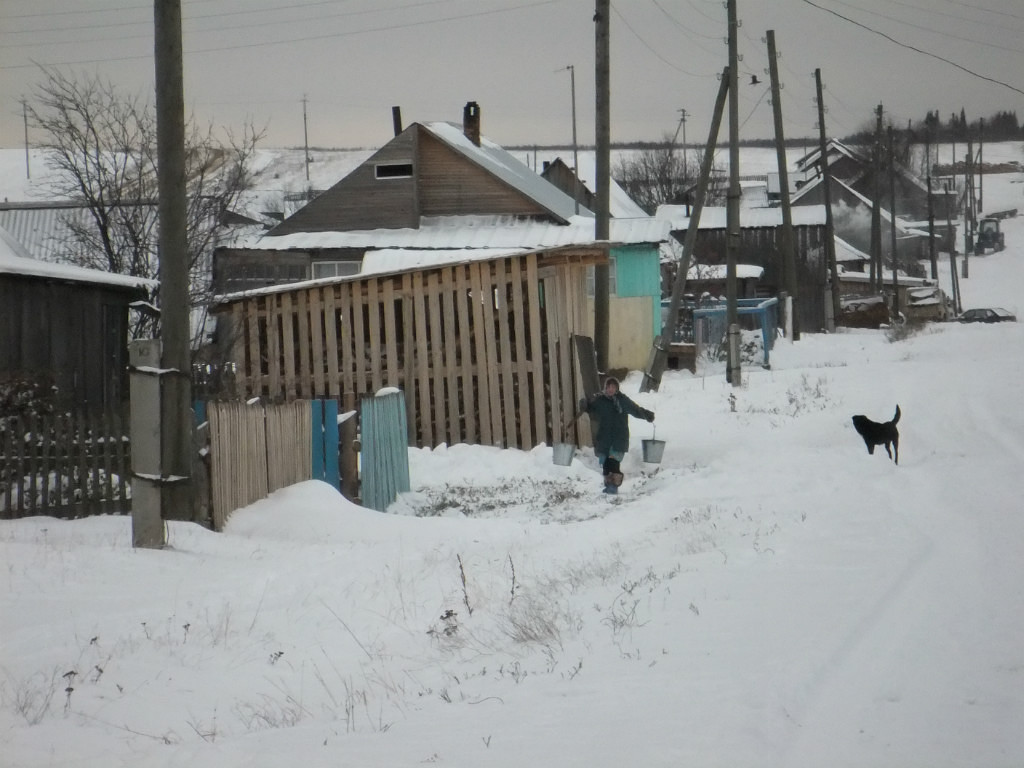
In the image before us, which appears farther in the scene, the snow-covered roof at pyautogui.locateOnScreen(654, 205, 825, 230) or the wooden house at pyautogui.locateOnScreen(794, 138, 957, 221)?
the wooden house at pyautogui.locateOnScreen(794, 138, 957, 221)

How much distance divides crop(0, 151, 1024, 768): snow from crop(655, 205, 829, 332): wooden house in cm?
3476

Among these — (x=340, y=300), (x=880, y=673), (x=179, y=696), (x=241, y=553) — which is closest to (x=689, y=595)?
(x=880, y=673)

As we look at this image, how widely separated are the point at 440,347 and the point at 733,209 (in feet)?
25.7

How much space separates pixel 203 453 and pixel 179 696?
4328 millimetres

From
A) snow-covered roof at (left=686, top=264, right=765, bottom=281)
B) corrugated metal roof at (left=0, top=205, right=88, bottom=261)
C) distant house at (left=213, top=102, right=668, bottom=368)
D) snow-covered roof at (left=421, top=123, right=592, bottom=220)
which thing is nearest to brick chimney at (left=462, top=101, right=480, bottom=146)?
snow-covered roof at (left=421, top=123, right=592, bottom=220)

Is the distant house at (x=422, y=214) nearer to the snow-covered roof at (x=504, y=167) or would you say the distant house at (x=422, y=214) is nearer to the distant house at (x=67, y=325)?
the snow-covered roof at (x=504, y=167)

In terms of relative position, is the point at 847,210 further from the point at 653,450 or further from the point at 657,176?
the point at 653,450

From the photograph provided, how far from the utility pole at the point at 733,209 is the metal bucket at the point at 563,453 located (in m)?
7.32

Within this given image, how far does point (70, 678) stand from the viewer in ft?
19.1

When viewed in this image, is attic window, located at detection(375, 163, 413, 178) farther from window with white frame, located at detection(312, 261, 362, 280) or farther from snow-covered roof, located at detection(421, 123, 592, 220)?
window with white frame, located at detection(312, 261, 362, 280)

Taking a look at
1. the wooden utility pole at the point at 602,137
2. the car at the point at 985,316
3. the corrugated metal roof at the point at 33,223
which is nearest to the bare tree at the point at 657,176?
the car at the point at 985,316

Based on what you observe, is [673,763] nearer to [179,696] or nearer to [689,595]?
[689,595]

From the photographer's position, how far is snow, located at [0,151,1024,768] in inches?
173

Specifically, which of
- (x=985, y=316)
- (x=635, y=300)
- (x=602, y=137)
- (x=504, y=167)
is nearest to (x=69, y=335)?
(x=602, y=137)
